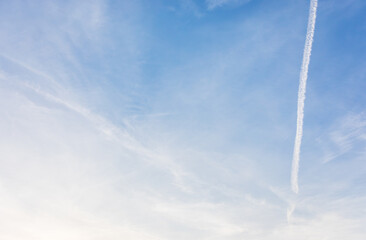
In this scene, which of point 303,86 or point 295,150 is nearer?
point 303,86

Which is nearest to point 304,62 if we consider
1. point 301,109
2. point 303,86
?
point 303,86

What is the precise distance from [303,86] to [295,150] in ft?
76.2

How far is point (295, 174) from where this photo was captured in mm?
84000

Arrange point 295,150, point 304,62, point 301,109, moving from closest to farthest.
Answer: point 304,62 < point 301,109 < point 295,150

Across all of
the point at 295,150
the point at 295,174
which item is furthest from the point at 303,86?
the point at 295,174

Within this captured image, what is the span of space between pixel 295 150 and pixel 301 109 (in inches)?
660

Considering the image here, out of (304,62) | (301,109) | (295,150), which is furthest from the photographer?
(295,150)

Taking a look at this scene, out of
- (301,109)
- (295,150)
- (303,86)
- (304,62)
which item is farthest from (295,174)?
(304,62)

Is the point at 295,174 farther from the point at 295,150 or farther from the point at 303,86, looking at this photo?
the point at 303,86

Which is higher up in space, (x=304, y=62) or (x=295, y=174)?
(x=304, y=62)

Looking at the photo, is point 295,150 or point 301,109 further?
point 295,150

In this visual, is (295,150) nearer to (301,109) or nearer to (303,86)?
(301,109)

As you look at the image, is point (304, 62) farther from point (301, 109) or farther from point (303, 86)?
point (301, 109)

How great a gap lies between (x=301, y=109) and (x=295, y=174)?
1000 inches
